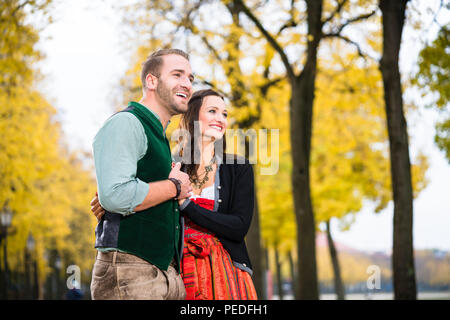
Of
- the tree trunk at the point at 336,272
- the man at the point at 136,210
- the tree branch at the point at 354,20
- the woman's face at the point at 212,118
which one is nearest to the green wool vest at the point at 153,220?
the man at the point at 136,210

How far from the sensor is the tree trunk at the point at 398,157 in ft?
29.0

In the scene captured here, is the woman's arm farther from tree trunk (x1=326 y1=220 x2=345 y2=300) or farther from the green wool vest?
tree trunk (x1=326 y1=220 x2=345 y2=300)

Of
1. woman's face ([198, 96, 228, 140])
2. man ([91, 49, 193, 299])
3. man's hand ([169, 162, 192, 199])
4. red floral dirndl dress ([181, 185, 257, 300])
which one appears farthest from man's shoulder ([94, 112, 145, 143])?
woman's face ([198, 96, 228, 140])

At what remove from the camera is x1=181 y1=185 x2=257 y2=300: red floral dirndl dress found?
10.2 feet

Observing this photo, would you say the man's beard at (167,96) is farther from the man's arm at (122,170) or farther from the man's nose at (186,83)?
the man's arm at (122,170)

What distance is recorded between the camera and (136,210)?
258 cm

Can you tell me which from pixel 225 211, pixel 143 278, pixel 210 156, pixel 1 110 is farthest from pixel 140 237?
pixel 1 110

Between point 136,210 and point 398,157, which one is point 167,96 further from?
point 398,157

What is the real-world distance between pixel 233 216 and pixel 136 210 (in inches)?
31.4

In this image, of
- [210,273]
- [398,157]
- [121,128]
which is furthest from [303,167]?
[121,128]

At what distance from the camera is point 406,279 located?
882cm

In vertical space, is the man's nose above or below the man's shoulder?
above

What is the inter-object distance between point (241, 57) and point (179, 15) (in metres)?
1.77
